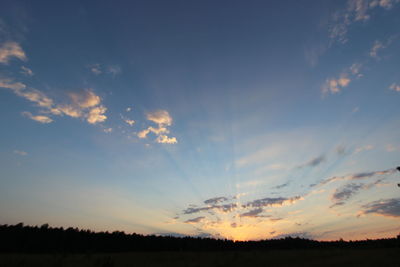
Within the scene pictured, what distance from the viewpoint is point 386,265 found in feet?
64.5

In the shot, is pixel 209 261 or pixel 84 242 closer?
pixel 209 261

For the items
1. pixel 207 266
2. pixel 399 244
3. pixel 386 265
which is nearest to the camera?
pixel 386 265

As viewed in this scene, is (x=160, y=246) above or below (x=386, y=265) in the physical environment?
above

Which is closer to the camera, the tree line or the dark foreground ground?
the dark foreground ground

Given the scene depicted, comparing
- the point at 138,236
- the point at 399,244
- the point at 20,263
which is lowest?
the point at 20,263

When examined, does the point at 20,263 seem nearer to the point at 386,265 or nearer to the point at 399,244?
the point at 386,265

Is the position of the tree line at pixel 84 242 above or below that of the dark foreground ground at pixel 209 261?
above

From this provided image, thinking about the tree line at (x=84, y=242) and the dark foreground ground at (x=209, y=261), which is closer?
the dark foreground ground at (x=209, y=261)

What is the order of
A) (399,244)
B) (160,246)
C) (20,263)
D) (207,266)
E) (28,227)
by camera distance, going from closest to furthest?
(20,263) < (207,266) < (399,244) < (28,227) < (160,246)

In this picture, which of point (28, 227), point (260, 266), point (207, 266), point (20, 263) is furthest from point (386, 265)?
point (28, 227)

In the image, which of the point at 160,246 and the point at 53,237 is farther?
the point at 160,246

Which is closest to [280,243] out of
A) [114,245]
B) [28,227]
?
[114,245]

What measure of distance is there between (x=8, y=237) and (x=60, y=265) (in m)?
50.2

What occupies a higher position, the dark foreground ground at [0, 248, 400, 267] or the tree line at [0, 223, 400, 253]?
the tree line at [0, 223, 400, 253]
